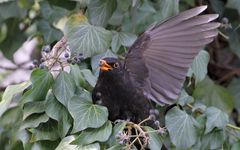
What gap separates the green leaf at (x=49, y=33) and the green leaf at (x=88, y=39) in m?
0.58

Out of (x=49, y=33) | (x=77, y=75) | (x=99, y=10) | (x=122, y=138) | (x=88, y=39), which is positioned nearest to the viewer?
(x=122, y=138)

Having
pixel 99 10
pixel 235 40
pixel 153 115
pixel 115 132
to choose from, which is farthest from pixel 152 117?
pixel 235 40

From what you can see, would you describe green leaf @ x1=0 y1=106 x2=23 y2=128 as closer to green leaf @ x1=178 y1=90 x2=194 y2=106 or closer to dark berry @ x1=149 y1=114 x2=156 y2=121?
dark berry @ x1=149 y1=114 x2=156 y2=121

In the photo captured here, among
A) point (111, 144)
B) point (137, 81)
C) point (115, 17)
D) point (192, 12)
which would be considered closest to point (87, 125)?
point (111, 144)

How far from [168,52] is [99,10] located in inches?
13.3

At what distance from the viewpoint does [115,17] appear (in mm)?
2646

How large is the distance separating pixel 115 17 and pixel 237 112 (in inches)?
31.0

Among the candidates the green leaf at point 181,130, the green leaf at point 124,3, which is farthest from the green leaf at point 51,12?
the green leaf at point 181,130

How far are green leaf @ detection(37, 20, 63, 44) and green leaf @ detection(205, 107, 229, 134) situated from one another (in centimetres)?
82

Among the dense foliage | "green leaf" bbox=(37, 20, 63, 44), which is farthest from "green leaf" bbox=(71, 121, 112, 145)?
"green leaf" bbox=(37, 20, 63, 44)

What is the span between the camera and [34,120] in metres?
2.01

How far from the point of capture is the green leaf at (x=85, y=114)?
1.92m

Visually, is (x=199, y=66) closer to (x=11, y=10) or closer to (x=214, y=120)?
(x=214, y=120)

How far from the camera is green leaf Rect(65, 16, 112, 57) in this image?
6.90ft
